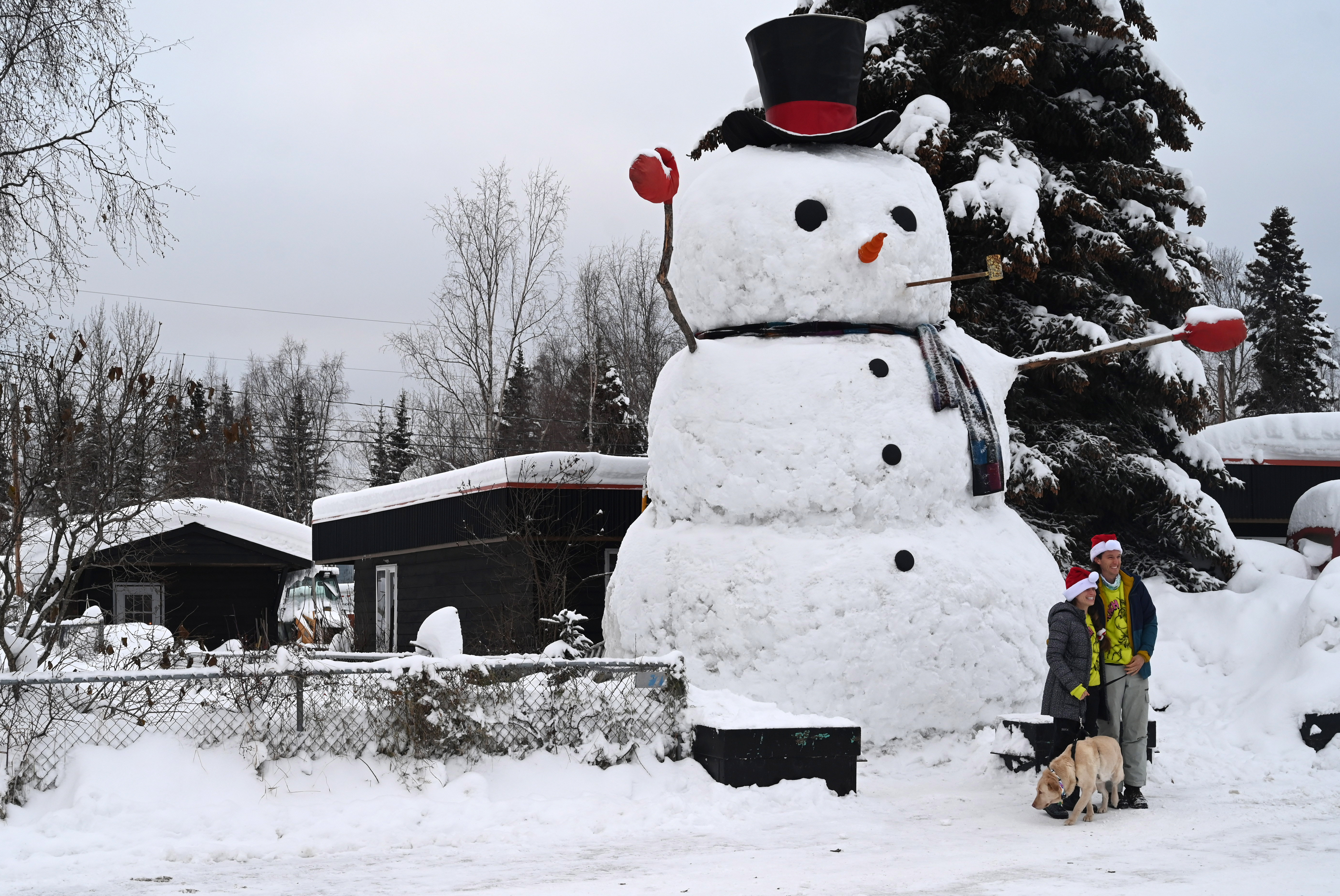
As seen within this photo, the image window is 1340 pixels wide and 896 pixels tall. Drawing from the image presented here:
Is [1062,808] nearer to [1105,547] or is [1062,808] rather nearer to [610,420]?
[1105,547]

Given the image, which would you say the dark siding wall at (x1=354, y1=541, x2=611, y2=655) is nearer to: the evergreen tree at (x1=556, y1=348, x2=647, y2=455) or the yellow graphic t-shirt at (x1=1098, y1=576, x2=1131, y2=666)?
the yellow graphic t-shirt at (x1=1098, y1=576, x2=1131, y2=666)

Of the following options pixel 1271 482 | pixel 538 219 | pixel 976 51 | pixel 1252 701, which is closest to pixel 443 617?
pixel 1252 701

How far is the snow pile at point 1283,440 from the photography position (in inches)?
608

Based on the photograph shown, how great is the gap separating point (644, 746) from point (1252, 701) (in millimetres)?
4929

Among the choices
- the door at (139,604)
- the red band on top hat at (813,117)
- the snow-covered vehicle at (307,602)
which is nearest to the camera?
the red band on top hat at (813,117)

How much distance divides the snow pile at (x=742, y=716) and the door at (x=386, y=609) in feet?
38.4

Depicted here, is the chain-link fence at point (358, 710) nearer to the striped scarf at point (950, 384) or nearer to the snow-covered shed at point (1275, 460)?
the striped scarf at point (950, 384)

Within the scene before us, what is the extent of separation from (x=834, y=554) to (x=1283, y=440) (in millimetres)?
9918

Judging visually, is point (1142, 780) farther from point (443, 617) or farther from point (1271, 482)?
point (1271, 482)

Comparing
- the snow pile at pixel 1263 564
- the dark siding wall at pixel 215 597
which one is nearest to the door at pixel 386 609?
the dark siding wall at pixel 215 597

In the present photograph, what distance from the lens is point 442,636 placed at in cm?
740

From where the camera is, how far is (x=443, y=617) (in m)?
7.60

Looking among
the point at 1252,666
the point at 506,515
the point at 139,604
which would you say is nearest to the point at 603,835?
the point at 1252,666

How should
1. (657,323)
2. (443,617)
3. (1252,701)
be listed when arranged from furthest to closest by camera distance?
(657,323), (1252,701), (443,617)
